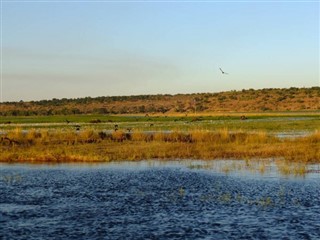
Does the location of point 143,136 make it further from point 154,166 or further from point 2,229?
point 2,229

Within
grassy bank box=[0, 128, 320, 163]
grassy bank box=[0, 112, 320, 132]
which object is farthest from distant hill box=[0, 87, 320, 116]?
grassy bank box=[0, 128, 320, 163]

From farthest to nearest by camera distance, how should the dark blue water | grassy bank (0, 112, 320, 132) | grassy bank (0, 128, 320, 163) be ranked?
grassy bank (0, 112, 320, 132) → grassy bank (0, 128, 320, 163) → the dark blue water

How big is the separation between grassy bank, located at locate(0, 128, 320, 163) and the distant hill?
78.4 m

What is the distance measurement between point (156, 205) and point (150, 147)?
1935 cm

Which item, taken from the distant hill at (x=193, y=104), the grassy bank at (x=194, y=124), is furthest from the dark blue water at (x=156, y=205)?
the distant hill at (x=193, y=104)

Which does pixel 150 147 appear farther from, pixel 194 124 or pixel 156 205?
pixel 194 124

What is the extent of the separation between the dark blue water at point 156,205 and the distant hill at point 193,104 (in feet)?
313

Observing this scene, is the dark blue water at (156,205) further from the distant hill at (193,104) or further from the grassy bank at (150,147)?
the distant hill at (193,104)

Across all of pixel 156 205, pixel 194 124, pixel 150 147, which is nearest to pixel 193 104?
pixel 194 124

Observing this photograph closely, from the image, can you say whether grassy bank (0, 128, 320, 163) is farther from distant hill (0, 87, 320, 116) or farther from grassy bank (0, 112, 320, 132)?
distant hill (0, 87, 320, 116)

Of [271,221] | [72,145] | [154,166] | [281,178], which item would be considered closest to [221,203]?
[271,221]

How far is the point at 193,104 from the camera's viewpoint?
141 metres

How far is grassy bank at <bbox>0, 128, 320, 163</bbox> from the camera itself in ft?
114

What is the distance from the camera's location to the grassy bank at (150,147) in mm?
34625
